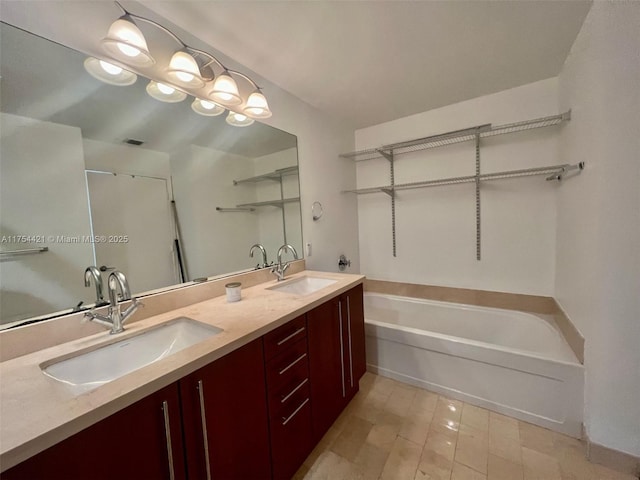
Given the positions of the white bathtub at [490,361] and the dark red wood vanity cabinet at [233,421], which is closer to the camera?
the dark red wood vanity cabinet at [233,421]

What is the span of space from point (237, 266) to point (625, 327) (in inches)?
83.1

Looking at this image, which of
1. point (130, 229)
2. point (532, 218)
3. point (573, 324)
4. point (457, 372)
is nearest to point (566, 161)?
point (532, 218)

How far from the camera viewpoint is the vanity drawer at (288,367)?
42.9 inches

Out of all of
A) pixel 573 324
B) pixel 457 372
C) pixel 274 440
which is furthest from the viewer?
pixel 457 372

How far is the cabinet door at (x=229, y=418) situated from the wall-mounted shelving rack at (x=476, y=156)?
216 cm

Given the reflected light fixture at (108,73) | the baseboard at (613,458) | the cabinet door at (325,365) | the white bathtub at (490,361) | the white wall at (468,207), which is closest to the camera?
the reflected light fixture at (108,73)

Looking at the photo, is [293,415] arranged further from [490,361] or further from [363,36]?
[363,36]

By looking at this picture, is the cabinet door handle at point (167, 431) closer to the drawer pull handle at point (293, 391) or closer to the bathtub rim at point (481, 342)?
the drawer pull handle at point (293, 391)

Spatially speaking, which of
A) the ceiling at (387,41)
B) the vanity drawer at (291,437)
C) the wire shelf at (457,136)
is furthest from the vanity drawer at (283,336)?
the wire shelf at (457,136)

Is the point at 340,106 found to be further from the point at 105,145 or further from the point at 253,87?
the point at 105,145

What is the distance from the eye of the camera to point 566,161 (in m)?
1.83

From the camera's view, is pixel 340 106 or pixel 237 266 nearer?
pixel 237 266

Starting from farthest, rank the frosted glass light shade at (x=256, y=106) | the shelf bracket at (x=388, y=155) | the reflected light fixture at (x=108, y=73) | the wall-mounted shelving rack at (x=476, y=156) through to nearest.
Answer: the shelf bracket at (x=388, y=155) → the wall-mounted shelving rack at (x=476, y=156) → the frosted glass light shade at (x=256, y=106) → the reflected light fixture at (x=108, y=73)

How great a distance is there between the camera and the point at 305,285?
194cm
